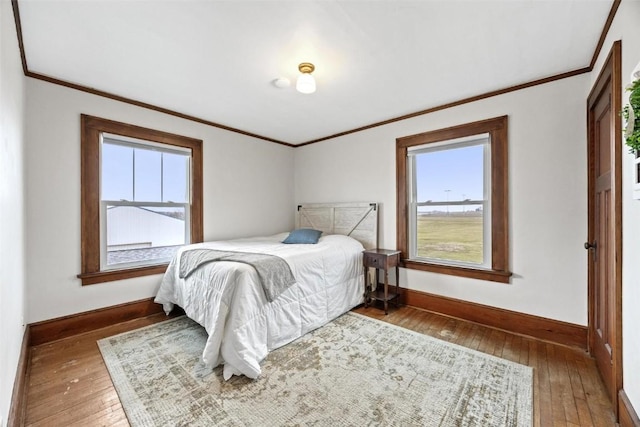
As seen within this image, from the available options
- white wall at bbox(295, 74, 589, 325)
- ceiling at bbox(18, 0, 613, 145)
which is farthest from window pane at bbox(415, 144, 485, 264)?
ceiling at bbox(18, 0, 613, 145)

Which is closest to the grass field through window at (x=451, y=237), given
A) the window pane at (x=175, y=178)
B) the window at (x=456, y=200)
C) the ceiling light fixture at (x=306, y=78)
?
the window at (x=456, y=200)

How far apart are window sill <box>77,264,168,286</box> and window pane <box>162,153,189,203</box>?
83cm

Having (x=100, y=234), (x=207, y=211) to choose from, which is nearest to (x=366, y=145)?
(x=207, y=211)

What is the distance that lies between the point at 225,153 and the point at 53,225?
2.04 m

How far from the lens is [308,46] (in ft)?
6.79

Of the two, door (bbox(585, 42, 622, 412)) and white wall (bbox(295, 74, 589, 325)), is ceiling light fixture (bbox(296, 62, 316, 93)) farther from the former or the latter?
door (bbox(585, 42, 622, 412))

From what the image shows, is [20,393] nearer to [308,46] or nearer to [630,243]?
[308,46]

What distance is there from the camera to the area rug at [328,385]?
5.40 feet

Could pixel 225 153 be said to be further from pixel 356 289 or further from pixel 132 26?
pixel 356 289

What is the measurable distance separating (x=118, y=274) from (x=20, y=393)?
139 cm

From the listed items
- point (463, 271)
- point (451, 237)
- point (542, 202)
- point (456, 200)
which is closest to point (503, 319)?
point (463, 271)

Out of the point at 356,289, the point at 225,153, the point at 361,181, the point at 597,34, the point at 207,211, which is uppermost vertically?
the point at 597,34

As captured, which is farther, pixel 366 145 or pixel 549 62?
pixel 366 145

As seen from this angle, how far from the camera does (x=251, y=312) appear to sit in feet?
7.18
